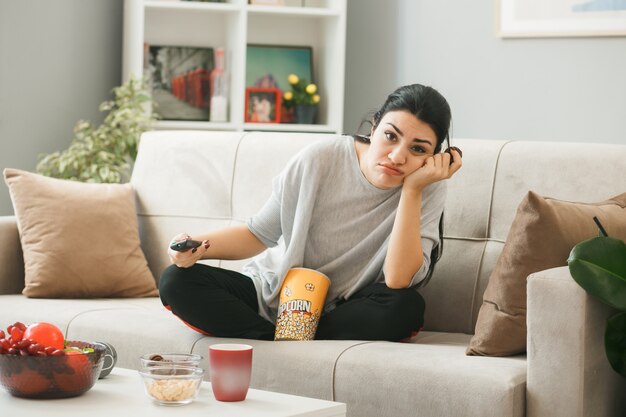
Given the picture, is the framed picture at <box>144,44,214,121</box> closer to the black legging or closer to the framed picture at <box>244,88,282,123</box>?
the framed picture at <box>244,88,282,123</box>

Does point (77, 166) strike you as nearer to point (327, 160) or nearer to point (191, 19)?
point (191, 19)

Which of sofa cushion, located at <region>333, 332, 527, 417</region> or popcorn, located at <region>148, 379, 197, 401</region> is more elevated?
popcorn, located at <region>148, 379, 197, 401</region>

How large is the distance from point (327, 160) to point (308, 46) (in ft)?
7.05

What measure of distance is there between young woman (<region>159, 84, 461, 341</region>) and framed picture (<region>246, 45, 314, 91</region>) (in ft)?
6.41

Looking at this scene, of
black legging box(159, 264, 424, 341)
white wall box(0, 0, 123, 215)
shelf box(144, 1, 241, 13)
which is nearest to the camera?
black legging box(159, 264, 424, 341)

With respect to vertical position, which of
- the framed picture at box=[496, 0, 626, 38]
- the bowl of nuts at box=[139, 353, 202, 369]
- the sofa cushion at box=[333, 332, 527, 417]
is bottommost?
the sofa cushion at box=[333, 332, 527, 417]

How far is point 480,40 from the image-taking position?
13.7 feet

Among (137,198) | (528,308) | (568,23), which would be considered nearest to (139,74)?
(137,198)

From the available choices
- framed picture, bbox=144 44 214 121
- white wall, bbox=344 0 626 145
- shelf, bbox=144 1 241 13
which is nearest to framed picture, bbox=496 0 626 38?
white wall, bbox=344 0 626 145

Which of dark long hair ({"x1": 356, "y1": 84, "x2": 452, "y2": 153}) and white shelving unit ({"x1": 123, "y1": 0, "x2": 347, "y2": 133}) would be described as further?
white shelving unit ({"x1": 123, "y1": 0, "x2": 347, "y2": 133})

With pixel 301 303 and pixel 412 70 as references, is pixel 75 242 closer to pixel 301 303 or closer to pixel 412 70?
pixel 301 303

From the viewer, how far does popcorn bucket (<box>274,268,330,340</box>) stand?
2307mm

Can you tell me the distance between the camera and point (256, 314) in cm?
238

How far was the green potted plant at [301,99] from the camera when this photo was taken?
14.5 feet
